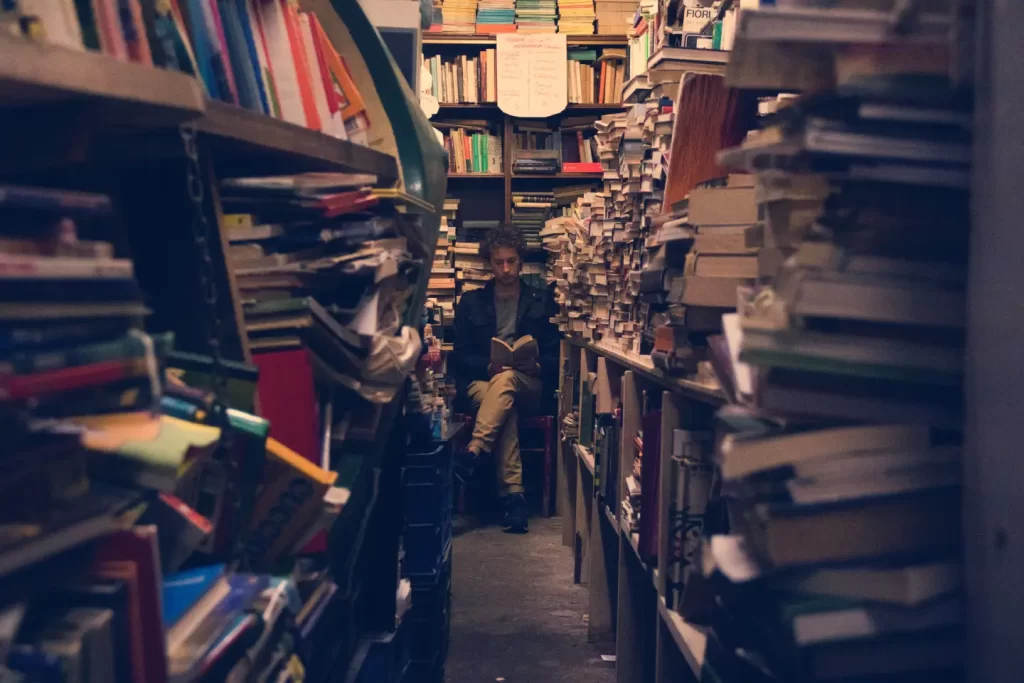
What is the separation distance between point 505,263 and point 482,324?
1.17ft

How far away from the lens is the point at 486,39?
5.12 m

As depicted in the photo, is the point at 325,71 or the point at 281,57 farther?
the point at 325,71

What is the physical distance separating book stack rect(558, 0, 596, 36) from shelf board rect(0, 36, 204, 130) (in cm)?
461

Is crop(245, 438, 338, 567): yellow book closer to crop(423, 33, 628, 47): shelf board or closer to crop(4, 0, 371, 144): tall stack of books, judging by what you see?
crop(4, 0, 371, 144): tall stack of books

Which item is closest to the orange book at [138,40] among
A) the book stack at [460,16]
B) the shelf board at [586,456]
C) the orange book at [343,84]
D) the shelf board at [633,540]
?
the orange book at [343,84]

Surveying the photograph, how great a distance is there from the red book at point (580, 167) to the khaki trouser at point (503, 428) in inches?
51.3

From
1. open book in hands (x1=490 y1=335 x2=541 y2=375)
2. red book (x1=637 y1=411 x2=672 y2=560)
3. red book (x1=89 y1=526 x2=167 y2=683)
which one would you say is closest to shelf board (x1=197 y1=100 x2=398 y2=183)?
red book (x1=89 y1=526 x2=167 y2=683)

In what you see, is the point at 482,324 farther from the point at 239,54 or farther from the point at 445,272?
the point at 239,54

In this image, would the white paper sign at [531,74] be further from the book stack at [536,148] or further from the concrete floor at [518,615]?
the concrete floor at [518,615]

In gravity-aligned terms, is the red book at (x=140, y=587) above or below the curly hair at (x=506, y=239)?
below

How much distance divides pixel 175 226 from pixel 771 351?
783 millimetres

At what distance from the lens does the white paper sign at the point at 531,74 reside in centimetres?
507

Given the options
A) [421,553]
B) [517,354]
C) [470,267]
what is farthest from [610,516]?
[470,267]

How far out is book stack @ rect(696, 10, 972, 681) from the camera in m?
0.78
